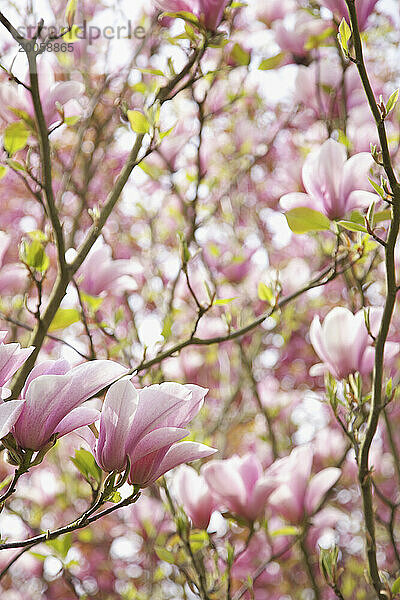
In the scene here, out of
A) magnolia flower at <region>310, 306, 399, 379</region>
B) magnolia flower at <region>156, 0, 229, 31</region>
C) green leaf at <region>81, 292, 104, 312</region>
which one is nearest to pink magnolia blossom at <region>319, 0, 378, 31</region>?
magnolia flower at <region>156, 0, 229, 31</region>

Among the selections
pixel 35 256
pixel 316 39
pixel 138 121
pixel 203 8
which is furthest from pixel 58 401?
pixel 316 39

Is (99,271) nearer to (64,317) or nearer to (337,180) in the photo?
(64,317)

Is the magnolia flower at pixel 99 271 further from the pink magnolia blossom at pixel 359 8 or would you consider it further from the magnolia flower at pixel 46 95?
the pink magnolia blossom at pixel 359 8

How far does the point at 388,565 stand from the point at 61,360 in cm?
253

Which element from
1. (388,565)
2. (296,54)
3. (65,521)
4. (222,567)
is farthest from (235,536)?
(296,54)

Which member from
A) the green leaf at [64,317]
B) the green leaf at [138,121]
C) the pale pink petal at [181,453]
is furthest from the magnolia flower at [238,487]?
the green leaf at [138,121]

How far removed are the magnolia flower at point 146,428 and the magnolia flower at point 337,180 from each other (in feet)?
1.46

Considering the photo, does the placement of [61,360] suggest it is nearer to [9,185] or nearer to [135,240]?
[135,240]

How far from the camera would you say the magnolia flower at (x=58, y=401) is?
59 centimetres

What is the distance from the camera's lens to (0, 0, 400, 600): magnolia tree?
68 cm

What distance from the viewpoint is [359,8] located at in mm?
1157

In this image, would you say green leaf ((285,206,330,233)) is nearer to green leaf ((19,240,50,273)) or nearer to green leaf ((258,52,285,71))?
green leaf ((19,240,50,273))

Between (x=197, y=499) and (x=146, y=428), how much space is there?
1.71ft

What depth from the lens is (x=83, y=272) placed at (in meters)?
1.15
